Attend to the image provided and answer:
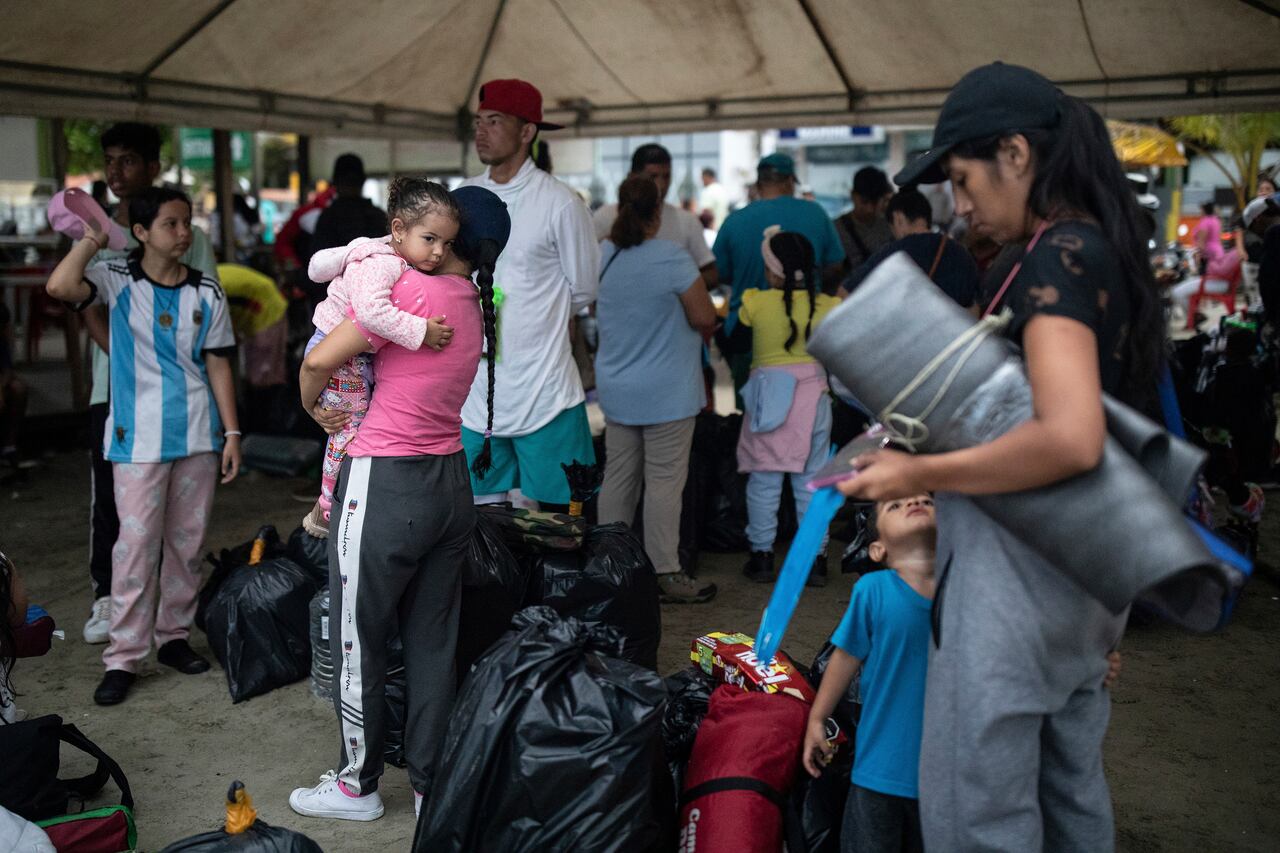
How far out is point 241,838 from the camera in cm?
240

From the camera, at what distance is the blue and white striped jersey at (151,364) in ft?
13.4

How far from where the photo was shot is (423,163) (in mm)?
12664

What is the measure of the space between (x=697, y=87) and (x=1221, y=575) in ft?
19.0

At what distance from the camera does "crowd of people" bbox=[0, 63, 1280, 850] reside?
1.93 metres

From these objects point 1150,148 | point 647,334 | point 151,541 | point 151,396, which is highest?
point 1150,148

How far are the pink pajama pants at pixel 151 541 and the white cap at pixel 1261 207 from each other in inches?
221

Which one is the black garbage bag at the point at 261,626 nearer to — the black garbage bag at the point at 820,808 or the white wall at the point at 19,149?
the black garbage bag at the point at 820,808

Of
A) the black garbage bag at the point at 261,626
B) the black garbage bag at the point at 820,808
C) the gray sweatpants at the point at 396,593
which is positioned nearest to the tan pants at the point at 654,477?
the black garbage bag at the point at 261,626

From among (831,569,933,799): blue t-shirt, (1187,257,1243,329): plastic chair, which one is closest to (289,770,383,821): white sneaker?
(831,569,933,799): blue t-shirt

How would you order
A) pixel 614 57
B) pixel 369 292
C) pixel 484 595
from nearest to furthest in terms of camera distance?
pixel 369 292, pixel 484 595, pixel 614 57

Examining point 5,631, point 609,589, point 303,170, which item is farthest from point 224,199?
point 5,631

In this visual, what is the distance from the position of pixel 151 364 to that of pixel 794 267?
2.84 meters

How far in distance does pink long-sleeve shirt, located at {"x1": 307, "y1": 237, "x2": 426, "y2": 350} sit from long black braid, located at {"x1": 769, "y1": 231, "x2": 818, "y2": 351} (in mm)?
2707

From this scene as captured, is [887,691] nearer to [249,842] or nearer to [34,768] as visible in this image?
[249,842]
